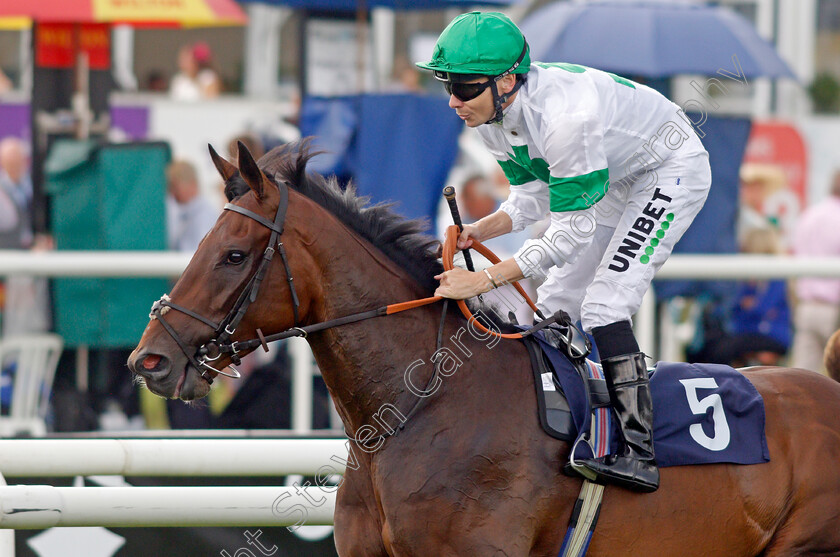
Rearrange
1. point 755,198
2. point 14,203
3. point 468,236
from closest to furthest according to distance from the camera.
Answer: point 468,236 < point 14,203 < point 755,198

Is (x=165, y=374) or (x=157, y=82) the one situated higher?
(x=157, y=82)

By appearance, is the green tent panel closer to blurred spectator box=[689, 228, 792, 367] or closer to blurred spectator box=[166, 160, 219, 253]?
blurred spectator box=[166, 160, 219, 253]

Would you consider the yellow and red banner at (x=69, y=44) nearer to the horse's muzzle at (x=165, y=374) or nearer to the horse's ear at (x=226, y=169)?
the horse's ear at (x=226, y=169)

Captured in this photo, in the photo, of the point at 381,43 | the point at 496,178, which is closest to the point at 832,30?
the point at 381,43

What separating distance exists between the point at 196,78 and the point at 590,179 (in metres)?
10.5

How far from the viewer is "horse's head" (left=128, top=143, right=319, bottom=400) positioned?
2.94m

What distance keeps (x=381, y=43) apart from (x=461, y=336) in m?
10.2

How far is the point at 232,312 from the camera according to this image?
9.82 ft

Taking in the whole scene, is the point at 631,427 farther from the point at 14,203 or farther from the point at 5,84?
the point at 5,84

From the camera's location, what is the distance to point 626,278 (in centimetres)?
333

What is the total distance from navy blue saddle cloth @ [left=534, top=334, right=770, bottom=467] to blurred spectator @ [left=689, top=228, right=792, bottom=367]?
334cm

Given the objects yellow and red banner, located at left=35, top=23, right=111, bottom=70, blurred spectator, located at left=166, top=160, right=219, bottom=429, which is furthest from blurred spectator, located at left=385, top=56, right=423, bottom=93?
blurred spectator, located at left=166, top=160, right=219, bottom=429

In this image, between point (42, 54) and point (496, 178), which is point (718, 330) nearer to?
point (496, 178)

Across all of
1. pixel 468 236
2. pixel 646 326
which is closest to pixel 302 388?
pixel 646 326
